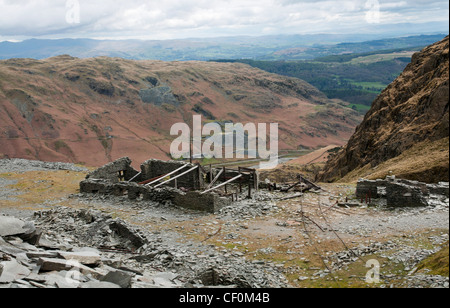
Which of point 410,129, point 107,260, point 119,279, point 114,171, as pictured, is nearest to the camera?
point 119,279

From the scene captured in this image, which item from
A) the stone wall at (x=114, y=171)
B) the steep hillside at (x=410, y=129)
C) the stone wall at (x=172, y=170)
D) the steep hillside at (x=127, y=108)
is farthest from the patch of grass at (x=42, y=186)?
the steep hillside at (x=127, y=108)

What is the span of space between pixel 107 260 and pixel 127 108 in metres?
122

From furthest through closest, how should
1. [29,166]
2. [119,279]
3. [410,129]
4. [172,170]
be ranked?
[29,166], [172,170], [410,129], [119,279]

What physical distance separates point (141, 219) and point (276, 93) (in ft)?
548

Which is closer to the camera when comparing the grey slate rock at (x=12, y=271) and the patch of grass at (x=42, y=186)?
the grey slate rock at (x=12, y=271)

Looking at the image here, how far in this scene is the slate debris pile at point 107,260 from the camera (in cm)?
1230

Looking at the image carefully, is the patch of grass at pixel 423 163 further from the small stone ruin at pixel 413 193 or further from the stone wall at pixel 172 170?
the stone wall at pixel 172 170

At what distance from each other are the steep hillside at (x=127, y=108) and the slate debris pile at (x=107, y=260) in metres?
73.8

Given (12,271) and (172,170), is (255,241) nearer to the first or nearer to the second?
(12,271)

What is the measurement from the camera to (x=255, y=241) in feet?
65.0

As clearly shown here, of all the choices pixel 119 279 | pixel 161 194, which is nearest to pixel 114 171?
pixel 161 194

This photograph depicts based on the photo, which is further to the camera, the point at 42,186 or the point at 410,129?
the point at 42,186

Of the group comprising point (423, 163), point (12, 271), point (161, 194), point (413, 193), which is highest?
point (423, 163)

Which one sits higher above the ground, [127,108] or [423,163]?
[423,163]
